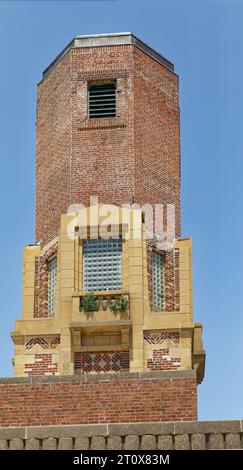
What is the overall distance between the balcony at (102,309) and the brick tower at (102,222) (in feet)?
0.10

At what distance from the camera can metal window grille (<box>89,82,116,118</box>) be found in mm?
45125

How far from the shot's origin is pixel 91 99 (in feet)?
149

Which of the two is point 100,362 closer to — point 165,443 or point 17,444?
point 17,444

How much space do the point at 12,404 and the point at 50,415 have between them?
4.39ft

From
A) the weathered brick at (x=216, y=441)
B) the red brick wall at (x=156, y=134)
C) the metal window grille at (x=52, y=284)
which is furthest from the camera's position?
the red brick wall at (x=156, y=134)

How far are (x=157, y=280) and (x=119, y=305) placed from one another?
6.44ft

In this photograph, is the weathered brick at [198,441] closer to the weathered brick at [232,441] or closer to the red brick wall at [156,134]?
the weathered brick at [232,441]

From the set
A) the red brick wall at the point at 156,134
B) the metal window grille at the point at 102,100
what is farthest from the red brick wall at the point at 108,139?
the metal window grille at the point at 102,100

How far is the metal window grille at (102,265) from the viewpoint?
139 feet

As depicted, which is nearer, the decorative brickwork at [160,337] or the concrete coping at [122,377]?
the concrete coping at [122,377]

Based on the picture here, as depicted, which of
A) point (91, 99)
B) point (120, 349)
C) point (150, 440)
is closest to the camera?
point (150, 440)

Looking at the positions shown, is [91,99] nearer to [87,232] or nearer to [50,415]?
[87,232]

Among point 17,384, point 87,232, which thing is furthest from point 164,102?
point 17,384

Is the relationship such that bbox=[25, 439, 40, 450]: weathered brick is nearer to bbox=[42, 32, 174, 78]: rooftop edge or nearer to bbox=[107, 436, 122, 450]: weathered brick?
bbox=[107, 436, 122, 450]: weathered brick
